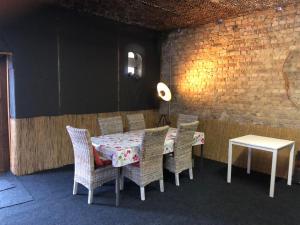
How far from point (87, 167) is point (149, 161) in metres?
0.76

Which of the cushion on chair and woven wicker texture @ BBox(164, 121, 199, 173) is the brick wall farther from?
the cushion on chair

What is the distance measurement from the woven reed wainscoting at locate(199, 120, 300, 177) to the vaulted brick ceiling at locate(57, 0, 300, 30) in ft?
6.59

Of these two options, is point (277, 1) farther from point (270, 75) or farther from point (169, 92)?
point (169, 92)

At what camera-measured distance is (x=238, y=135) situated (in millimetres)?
4574

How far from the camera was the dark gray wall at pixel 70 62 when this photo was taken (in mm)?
3840

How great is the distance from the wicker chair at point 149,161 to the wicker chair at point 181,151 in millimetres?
356

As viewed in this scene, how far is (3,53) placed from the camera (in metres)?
3.69

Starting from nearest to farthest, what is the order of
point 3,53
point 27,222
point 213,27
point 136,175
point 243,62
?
point 27,222 < point 136,175 < point 3,53 < point 243,62 < point 213,27

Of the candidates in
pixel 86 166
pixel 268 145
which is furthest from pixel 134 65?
pixel 268 145

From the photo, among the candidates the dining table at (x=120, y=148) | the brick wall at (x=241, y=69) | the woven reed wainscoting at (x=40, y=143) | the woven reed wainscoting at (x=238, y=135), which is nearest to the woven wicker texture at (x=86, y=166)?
the dining table at (x=120, y=148)

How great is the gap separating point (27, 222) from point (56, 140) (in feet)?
5.98

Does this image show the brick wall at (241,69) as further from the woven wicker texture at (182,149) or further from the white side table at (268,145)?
the woven wicker texture at (182,149)

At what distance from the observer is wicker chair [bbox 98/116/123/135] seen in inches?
155

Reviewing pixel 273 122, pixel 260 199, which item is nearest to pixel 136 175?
pixel 260 199
